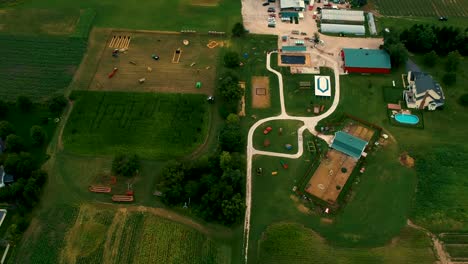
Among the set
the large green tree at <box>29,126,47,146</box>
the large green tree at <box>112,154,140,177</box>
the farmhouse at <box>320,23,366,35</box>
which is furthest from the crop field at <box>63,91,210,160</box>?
the farmhouse at <box>320,23,366,35</box>

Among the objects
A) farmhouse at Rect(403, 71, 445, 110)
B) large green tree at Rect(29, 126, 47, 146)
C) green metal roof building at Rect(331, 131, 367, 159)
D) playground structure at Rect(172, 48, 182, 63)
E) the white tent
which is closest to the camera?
green metal roof building at Rect(331, 131, 367, 159)

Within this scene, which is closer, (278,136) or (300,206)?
(300,206)

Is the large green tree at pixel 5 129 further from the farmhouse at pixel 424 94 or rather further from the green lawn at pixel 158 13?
the farmhouse at pixel 424 94

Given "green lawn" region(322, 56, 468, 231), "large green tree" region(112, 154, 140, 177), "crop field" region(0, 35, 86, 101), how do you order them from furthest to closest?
"crop field" region(0, 35, 86, 101) < "large green tree" region(112, 154, 140, 177) < "green lawn" region(322, 56, 468, 231)

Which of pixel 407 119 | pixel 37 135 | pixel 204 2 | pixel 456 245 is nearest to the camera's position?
pixel 456 245

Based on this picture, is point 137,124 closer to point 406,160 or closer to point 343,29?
point 406,160

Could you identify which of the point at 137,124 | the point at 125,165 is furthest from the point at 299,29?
the point at 125,165

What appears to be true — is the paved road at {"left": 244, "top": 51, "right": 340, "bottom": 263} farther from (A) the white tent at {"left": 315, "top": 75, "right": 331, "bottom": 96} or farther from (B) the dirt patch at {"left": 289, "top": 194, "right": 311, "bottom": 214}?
(B) the dirt patch at {"left": 289, "top": 194, "right": 311, "bottom": 214}
